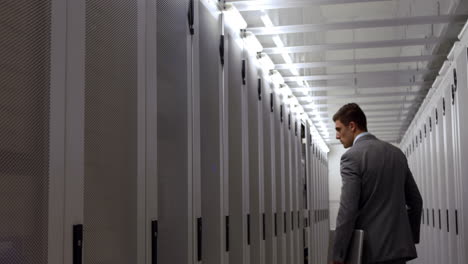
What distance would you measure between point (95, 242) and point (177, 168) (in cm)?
114

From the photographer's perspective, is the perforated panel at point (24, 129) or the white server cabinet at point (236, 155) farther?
the white server cabinet at point (236, 155)

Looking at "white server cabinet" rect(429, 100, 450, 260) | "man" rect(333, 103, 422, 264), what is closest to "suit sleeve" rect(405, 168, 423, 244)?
"man" rect(333, 103, 422, 264)

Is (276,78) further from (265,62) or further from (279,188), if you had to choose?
(279,188)

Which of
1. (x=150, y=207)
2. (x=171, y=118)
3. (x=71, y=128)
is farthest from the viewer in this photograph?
(x=171, y=118)

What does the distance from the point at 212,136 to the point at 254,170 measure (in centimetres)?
162

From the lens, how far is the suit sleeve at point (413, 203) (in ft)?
12.7

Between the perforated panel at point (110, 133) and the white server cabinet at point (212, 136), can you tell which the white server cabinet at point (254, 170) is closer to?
the white server cabinet at point (212, 136)

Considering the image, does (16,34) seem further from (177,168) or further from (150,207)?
(177,168)

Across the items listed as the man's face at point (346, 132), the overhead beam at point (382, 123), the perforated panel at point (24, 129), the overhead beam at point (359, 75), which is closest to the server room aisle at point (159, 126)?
the perforated panel at point (24, 129)

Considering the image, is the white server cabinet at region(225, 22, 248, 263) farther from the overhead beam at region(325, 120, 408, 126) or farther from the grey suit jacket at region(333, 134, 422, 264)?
the overhead beam at region(325, 120, 408, 126)

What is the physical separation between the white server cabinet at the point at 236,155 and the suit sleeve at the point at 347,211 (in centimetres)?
120

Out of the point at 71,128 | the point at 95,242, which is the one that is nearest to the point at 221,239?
the point at 95,242

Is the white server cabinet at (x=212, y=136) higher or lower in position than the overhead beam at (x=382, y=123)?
lower

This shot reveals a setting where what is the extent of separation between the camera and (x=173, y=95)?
125 inches
